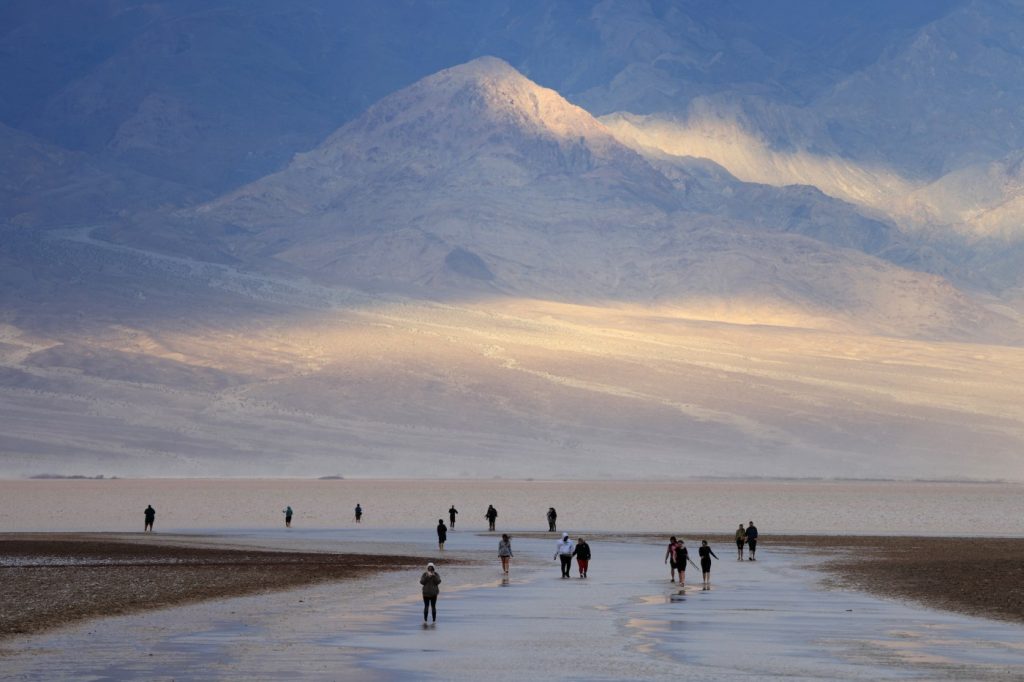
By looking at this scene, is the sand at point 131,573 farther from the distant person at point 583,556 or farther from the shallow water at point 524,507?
the shallow water at point 524,507

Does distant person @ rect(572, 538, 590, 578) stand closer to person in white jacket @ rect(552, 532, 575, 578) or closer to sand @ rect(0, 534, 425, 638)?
person in white jacket @ rect(552, 532, 575, 578)

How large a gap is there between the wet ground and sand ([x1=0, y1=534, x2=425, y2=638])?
1.52 metres

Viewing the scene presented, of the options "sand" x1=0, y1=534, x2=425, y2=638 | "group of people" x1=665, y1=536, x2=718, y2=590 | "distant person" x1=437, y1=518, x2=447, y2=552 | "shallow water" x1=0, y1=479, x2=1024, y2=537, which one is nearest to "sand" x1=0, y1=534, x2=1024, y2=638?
"sand" x1=0, y1=534, x2=425, y2=638

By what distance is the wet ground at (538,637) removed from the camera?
3044cm

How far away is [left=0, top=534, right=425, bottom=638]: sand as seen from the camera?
135 ft

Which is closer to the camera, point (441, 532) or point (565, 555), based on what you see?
point (565, 555)

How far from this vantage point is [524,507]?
425 feet

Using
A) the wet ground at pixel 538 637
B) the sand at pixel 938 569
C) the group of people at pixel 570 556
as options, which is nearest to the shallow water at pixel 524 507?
the sand at pixel 938 569

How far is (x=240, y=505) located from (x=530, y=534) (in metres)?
53.6

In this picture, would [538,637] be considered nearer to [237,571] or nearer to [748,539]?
[237,571]

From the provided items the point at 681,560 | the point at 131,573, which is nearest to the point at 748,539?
the point at 681,560

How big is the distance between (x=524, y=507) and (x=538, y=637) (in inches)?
3696

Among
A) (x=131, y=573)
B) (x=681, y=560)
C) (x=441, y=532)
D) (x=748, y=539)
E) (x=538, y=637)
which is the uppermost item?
(x=441, y=532)

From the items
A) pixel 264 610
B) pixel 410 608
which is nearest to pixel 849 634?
pixel 410 608
